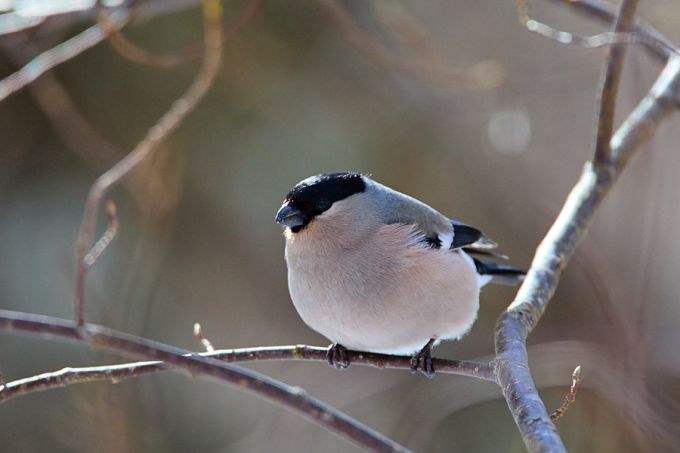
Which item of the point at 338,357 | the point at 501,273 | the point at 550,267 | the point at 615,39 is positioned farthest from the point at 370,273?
the point at 615,39

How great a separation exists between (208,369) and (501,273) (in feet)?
7.45

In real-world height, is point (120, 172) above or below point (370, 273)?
above

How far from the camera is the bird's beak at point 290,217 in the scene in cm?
284

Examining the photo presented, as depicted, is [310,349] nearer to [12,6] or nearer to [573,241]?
[573,241]

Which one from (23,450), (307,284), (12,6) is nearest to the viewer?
(307,284)

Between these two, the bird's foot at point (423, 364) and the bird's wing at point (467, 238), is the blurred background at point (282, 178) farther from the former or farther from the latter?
the bird's foot at point (423, 364)

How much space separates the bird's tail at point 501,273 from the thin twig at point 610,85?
603mm

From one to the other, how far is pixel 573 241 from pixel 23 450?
13.6ft

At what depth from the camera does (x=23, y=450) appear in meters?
5.39

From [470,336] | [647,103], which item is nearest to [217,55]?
[647,103]

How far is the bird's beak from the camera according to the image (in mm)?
2838

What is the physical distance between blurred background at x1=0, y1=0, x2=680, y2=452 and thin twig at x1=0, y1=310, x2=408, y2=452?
363 centimetres

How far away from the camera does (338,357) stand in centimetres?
281

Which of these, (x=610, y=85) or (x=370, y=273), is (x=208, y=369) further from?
(x=610, y=85)
